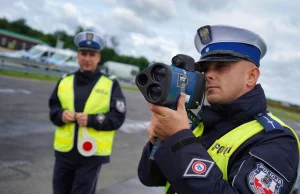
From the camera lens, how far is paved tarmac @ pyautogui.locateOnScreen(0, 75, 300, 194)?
494 cm

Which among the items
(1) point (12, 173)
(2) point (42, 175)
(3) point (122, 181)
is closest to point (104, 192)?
(3) point (122, 181)

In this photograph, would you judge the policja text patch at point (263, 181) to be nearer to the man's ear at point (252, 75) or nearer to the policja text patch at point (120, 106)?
the man's ear at point (252, 75)

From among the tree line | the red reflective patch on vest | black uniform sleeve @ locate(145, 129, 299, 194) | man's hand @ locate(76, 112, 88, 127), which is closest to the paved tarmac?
the red reflective patch on vest

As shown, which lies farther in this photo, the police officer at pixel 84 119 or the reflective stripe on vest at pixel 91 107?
the reflective stripe on vest at pixel 91 107

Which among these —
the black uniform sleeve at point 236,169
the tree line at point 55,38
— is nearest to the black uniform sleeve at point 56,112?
the black uniform sleeve at point 236,169

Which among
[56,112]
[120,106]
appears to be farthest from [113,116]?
[56,112]

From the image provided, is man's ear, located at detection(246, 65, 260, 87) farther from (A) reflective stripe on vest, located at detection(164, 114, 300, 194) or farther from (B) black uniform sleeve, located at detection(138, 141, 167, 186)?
(B) black uniform sleeve, located at detection(138, 141, 167, 186)

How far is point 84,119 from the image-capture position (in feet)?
11.0

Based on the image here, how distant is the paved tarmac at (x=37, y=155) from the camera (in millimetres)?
4943

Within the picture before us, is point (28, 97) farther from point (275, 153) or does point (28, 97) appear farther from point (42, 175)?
point (275, 153)

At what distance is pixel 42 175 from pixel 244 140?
4426mm

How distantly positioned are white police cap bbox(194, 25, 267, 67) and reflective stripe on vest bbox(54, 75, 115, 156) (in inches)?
75.2

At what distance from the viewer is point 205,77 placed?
1.61 m

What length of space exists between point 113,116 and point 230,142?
2.09m
